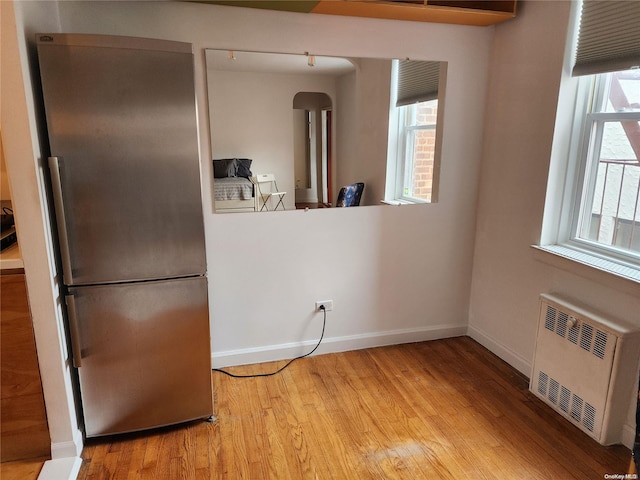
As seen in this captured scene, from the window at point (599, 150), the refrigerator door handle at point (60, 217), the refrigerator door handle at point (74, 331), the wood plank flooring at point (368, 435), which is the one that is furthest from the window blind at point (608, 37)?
the refrigerator door handle at point (74, 331)

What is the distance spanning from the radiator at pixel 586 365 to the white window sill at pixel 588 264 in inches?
6.9

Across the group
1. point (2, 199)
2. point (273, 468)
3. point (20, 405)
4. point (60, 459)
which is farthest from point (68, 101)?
point (273, 468)

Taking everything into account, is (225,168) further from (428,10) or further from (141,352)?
(428,10)

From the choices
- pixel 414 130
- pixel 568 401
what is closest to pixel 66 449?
pixel 568 401

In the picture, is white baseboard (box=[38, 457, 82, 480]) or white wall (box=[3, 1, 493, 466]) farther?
white wall (box=[3, 1, 493, 466])

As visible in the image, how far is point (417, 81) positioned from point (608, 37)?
100 centimetres

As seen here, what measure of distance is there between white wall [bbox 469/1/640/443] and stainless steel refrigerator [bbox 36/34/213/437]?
191cm

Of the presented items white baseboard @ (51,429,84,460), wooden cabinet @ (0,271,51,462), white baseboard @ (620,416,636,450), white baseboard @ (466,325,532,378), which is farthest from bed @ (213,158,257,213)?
white baseboard @ (620,416,636,450)

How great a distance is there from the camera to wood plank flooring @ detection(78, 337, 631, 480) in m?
1.85

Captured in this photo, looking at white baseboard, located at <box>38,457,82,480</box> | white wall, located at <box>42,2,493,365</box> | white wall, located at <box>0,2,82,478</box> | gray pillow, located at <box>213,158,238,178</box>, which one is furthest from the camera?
gray pillow, located at <box>213,158,238,178</box>

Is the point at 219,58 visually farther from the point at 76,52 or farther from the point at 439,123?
the point at 439,123

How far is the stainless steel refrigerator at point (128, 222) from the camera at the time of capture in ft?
5.49

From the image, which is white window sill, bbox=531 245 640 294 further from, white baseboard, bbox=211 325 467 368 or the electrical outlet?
the electrical outlet

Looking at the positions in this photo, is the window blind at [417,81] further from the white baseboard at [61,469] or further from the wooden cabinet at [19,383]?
the white baseboard at [61,469]
